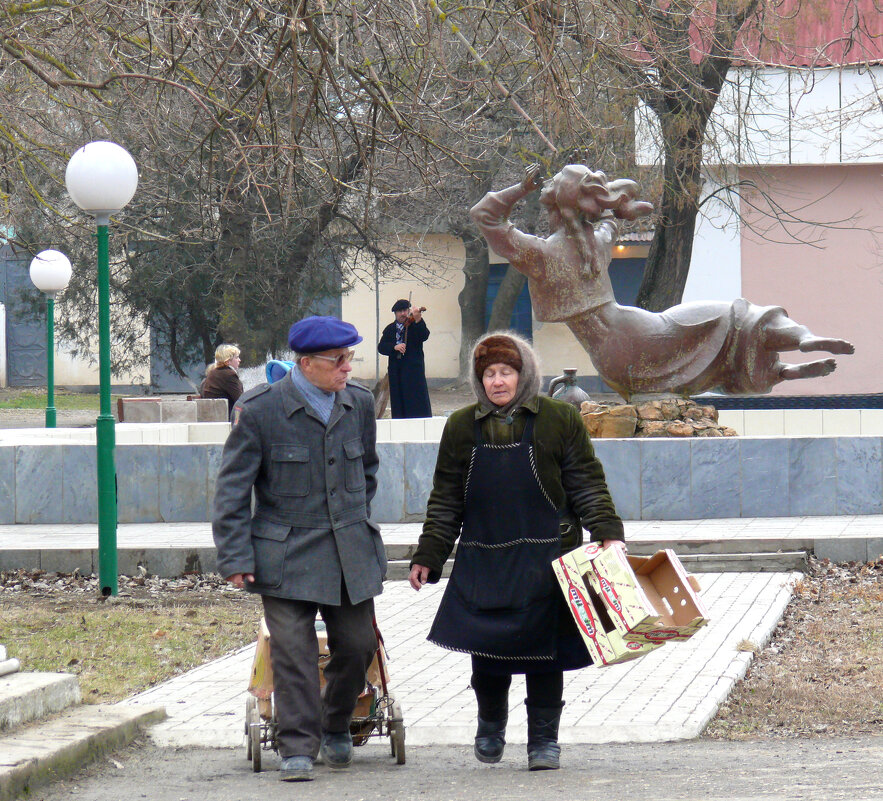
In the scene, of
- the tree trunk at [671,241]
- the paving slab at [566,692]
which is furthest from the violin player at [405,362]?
the paving slab at [566,692]

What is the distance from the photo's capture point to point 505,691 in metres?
5.01

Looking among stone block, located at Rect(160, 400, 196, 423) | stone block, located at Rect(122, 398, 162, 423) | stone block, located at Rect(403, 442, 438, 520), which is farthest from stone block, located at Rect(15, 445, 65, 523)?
stone block, located at Rect(122, 398, 162, 423)

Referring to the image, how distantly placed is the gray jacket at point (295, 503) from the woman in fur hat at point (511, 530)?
271mm

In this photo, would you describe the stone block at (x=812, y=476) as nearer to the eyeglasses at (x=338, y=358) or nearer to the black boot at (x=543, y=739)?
the black boot at (x=543, y=739)

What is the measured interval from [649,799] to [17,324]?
35.5 m

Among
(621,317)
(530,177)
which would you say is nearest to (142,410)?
(621,317)

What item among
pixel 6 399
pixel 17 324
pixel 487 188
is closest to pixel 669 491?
pixel 487 188

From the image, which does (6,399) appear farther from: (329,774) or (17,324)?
(329,774)

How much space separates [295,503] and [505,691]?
105cm

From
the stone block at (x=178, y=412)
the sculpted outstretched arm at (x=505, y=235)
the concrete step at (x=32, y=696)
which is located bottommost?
the concrete step at (x=32, y=696)

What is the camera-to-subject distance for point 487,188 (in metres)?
28.3

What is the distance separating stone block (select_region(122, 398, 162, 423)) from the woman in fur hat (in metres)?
14.9

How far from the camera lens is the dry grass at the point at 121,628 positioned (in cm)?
703

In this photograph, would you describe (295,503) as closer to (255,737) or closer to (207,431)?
(255,737)
